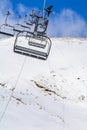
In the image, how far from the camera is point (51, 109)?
23781mm

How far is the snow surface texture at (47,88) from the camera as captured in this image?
60.6ft

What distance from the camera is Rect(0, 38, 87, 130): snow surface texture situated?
1848 cm

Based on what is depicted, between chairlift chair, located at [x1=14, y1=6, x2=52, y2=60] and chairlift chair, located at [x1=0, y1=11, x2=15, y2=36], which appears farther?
chairlift chair, located at [x1=0, y1=11, x2=15, y2=36]

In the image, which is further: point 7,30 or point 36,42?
point 7,30

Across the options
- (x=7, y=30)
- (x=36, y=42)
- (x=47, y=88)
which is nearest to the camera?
(x=36, y=42)

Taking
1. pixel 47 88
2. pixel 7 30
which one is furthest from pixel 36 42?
pixel 47 88

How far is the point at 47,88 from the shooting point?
1160 inches

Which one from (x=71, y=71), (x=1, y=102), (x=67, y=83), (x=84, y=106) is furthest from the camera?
(x=71, y=71)

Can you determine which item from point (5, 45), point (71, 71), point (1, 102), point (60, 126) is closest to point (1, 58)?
point (5, 45)

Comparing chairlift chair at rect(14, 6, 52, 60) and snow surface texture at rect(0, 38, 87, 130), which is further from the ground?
chairlift chair at rect(14, 6, 52, 60)

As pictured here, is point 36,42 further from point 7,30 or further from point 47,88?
point 47,88

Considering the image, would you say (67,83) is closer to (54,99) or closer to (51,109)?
(54,99)

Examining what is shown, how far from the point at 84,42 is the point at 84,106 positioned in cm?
1428

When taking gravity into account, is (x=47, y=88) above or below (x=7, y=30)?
below
